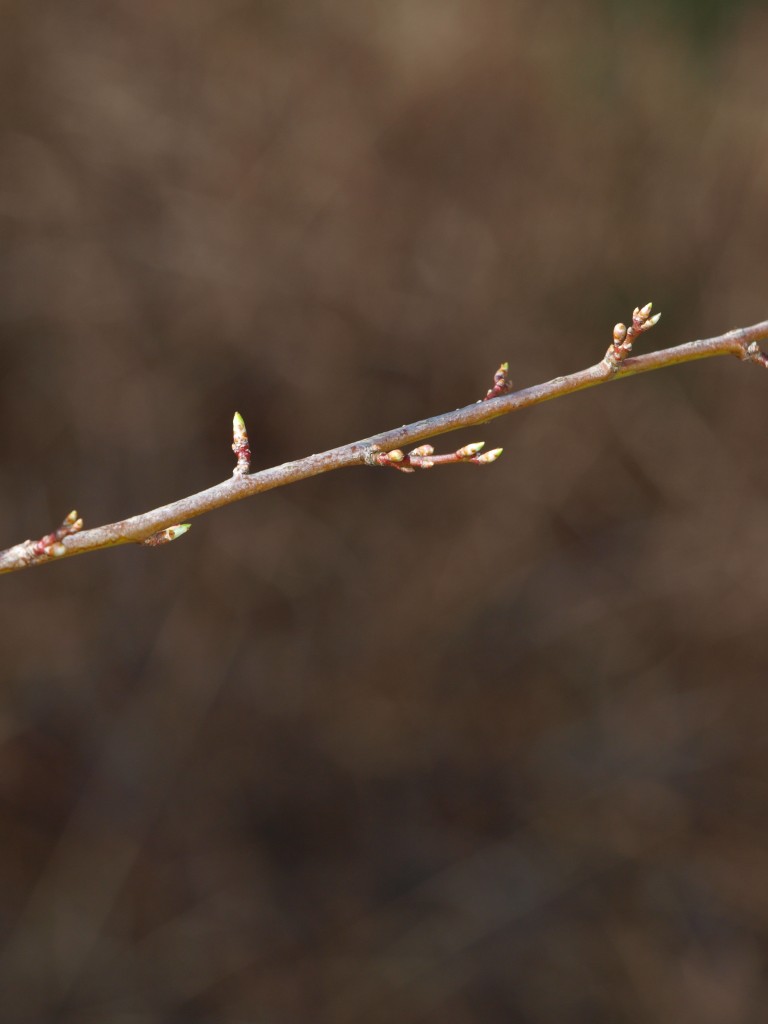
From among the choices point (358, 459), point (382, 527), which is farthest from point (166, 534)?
point (382, 527)

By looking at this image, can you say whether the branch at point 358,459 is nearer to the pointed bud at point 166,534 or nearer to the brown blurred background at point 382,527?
the pointed bud at point 166,534

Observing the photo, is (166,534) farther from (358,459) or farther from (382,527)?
(382,527)

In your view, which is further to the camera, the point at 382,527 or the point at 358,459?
the point at 382,527

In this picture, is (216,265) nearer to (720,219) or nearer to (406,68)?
(406,68)

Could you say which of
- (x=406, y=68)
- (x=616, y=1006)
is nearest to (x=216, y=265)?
(x=406, y=68)

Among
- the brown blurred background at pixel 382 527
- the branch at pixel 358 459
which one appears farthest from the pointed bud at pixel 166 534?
the brown blurred background at pixel 382 527

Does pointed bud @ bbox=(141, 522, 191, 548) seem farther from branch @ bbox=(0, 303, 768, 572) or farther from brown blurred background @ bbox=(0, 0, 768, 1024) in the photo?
A: brown blurred background @ bbox=(0, 0, 768, 1024)
